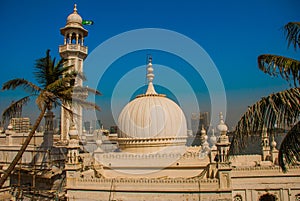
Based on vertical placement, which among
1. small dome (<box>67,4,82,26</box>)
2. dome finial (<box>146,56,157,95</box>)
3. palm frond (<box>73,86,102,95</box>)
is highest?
small dome (<box>67,4,82,26</box>)

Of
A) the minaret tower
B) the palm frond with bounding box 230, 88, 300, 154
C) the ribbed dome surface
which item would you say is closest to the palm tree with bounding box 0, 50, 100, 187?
the ribbed dome surface

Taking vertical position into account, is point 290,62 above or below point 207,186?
above

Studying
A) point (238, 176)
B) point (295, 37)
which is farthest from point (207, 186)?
point (295, 37)

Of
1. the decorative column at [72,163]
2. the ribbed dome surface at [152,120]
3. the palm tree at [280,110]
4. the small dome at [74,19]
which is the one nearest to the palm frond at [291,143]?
the palm tree at [280,110]

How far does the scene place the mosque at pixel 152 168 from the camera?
10039 mm

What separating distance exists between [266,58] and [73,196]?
30.7ft

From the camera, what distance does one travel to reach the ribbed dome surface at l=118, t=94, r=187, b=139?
13.0m

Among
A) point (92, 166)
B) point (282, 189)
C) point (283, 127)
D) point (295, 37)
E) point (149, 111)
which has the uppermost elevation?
point (295, 37)

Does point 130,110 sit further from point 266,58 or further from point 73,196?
point 266,58

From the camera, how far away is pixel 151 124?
1295 centimetres

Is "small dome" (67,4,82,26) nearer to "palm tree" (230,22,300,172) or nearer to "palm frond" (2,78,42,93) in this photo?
"palm frond" (2,78,42,93)

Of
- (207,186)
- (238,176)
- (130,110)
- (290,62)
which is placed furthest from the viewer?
(130,110)

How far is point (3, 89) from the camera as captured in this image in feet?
34.1

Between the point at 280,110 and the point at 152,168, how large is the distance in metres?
7.20
